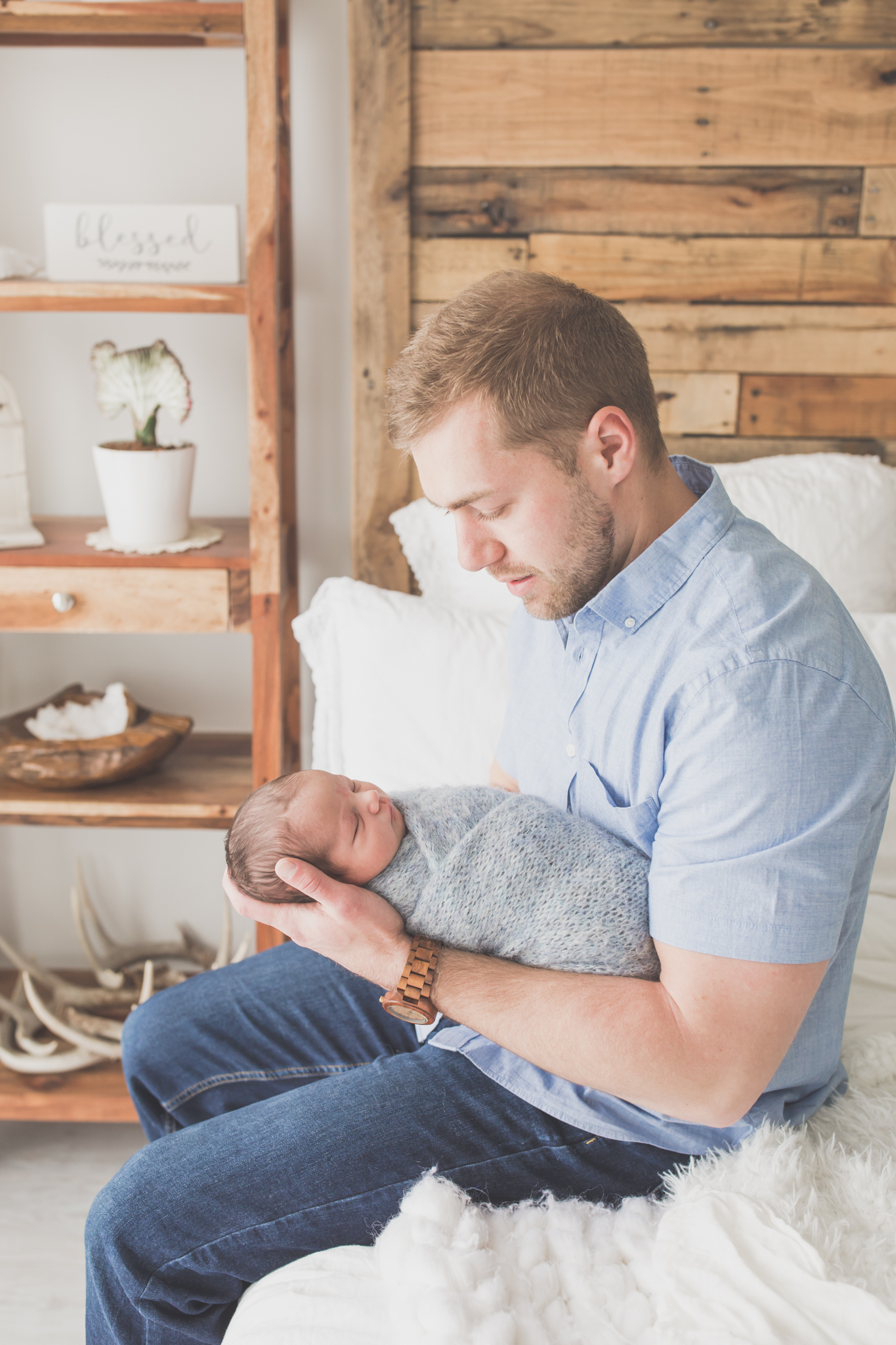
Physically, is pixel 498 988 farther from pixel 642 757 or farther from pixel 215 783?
pixel 215 783

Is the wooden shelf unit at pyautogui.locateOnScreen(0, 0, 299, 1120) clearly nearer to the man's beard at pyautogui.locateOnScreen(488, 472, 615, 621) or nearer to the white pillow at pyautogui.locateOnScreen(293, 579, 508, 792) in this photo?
the white pillow at pyautogui.locateOnScreen(293, 579, 508, 792)

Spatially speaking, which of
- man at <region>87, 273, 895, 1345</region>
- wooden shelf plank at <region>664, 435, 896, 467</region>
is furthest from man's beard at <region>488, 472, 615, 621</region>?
wooden shelf plank at <region>664, 435, 896, 467</region>

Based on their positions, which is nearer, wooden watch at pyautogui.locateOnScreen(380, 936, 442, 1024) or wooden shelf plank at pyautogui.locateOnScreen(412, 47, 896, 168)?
wooden watch at pyautogui.locateOnScreen(380, 936, 442, 1024)

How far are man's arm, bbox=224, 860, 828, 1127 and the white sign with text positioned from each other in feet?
3.55

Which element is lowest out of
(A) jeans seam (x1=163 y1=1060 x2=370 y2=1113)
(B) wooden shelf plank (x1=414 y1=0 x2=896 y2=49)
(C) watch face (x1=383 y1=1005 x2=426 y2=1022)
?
(A) jeans seam (x1=163 y1=1060 x2=370 y2=1113)

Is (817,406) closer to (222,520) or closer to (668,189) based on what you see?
(668,189)

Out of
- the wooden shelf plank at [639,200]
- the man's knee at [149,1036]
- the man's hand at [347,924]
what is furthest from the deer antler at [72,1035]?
the wooden shelf plank at [639,200]

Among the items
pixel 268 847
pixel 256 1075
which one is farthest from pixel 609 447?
pixel 256 1075

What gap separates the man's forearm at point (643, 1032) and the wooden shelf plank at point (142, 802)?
2.66 feet

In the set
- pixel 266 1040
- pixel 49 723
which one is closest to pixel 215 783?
pixel 49 723

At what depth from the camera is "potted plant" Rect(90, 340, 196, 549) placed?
1.61 m

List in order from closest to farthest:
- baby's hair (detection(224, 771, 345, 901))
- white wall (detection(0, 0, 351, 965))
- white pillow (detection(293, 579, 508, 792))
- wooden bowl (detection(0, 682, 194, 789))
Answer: baby's hair (detection(224, 771, 345, 901)) < white pillow (detection(293, 579, 508, 792)) < wooden bowl (detection(0, 682, 194, 789)) < white wall (detection(0, 0, 351, 965))

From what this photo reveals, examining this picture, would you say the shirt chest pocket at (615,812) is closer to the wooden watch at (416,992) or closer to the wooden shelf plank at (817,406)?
the wooden watch at (416,992)

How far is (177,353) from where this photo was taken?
1937 mm
